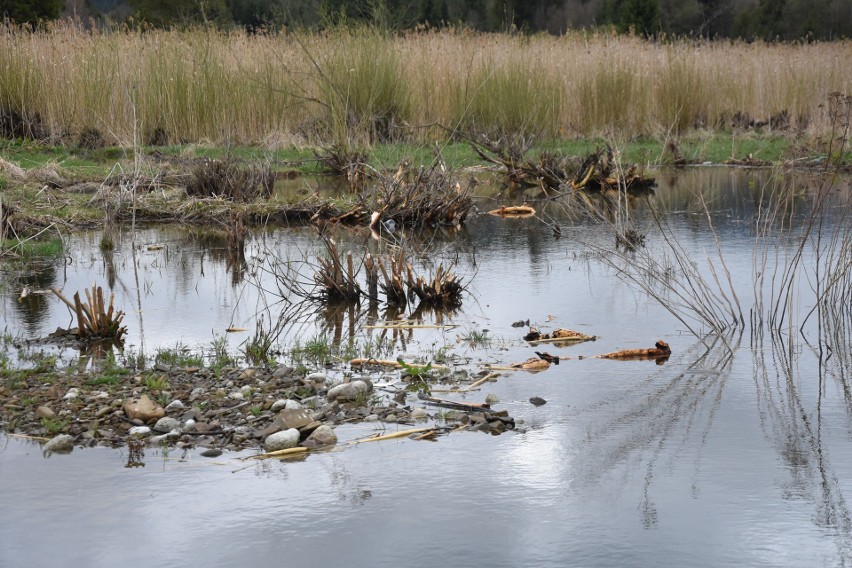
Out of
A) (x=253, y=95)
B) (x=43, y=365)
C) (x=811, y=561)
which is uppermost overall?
(x=253, y=95)

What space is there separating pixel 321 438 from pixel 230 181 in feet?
25.5

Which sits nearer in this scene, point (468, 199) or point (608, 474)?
point (608, 474)

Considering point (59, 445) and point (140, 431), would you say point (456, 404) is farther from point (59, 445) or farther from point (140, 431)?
point (59, 445)

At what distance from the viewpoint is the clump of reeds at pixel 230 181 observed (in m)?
11.9

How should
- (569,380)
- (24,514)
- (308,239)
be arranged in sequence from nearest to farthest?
(24,514), (569,380), (308,239)

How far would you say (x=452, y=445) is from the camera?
4.47 m

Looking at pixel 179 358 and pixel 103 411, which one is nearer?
pixel 103 411

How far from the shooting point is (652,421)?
476 centimetres

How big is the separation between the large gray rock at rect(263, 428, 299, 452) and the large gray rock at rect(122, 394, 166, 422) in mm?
588

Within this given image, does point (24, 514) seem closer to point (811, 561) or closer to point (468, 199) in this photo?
point (811, 561)

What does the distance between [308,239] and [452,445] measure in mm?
5912

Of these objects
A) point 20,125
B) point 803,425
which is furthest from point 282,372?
point 20,125

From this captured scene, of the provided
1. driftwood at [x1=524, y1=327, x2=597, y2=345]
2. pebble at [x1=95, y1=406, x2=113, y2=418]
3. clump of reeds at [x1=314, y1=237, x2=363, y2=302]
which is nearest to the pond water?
driftwood at [x1=524, y1=327, x2=597, y2=345]

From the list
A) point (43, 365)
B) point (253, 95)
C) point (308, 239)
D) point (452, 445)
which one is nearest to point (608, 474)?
point (452, 445)
